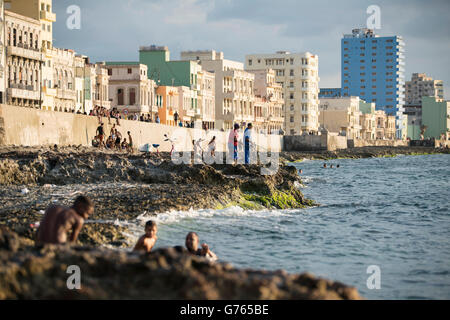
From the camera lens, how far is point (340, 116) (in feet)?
534

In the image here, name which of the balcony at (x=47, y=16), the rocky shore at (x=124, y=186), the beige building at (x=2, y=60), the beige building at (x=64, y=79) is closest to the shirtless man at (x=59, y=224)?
the rocky shore at (x=124, y=186)

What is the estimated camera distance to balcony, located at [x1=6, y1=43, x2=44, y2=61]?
61156 millimetres

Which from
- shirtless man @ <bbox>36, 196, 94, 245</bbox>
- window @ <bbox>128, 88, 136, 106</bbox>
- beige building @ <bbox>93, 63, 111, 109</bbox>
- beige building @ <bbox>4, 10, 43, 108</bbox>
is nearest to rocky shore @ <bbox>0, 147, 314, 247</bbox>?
shirtless man @ <bbox>36, 196, 94, 245</bbox>

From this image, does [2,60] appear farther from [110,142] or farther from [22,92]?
[110,142]

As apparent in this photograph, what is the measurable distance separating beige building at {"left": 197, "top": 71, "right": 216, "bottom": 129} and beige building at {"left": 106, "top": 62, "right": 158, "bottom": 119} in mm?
15150

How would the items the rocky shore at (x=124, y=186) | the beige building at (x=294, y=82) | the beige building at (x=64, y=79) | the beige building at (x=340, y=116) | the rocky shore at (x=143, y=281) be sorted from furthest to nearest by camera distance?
the beige building at (x=340, y=116) → the beige building at (x=294, y=82) → the beige building at (x=64, y=79) → the rocky shore at (x=124, y=186) → the rocky shore at (x=143, y=281)

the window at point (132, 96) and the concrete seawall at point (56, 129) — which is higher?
the window at point (132, 96)

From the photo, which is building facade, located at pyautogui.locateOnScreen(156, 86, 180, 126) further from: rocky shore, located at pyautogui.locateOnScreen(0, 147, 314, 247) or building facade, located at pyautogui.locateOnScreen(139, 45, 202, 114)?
rocky shore, located at pyautogui.locateOnScreen(0, 147, 314, 247)

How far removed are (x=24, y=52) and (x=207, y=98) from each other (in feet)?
131

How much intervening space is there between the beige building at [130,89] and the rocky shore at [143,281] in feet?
241

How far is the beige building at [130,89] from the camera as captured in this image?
81.5 meters

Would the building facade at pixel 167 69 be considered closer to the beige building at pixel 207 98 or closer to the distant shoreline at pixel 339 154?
the beige building at pixel 207 98

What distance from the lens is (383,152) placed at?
381 feet
